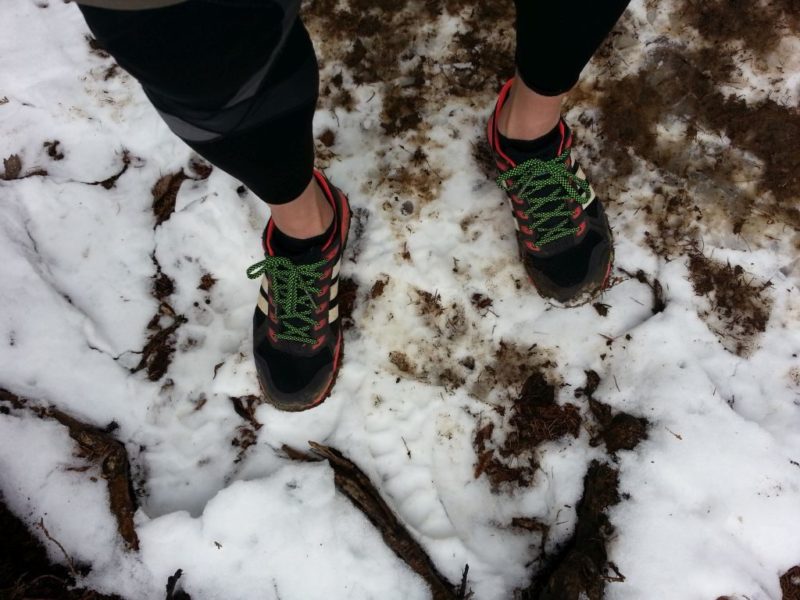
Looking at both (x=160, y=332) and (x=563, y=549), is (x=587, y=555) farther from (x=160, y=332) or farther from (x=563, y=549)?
(x=160, y=332)

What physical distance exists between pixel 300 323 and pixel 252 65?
0.91 metres

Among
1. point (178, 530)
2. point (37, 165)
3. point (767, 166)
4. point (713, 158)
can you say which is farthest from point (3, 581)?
point (767, 166)

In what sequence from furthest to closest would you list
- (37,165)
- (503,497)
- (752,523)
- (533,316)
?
1. (37,165)
2. (533,316)
3. (503,497)
4. (752,523)

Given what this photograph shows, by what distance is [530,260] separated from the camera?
175 cm

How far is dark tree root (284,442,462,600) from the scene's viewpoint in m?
1.59

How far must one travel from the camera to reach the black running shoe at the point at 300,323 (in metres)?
1.62

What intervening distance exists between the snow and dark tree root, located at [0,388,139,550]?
0.03 meters

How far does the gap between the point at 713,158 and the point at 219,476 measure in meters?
2.02

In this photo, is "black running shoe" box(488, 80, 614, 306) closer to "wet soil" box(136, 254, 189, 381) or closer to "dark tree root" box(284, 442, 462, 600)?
"dark tree root" box(284, 442, 462, 600)

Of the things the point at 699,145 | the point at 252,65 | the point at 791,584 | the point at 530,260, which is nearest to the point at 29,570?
the point at 252,65

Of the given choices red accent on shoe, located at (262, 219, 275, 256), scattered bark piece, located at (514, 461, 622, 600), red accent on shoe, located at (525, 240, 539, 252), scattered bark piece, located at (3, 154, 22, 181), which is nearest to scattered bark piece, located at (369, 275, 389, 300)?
red accent on shoe, located at (262, 219, 275, 256)

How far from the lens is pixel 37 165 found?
198 centimetres

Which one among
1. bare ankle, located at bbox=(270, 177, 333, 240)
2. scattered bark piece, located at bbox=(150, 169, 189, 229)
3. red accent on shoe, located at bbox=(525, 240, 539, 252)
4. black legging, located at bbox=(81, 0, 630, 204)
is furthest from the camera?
scattered bark piece, located at bbox=(150, 169, 189, 229)

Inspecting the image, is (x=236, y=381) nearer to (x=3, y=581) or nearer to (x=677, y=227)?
(x=3, y=581)
